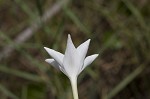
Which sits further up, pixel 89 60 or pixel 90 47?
pixel 90 47

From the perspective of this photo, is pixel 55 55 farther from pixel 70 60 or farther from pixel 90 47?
pixel 90 47

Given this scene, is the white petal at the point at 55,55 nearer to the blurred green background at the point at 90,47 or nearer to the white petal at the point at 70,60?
the white petal at the point at 70,60

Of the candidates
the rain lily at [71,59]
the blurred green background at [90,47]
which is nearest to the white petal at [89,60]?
the rain lily at [71,59]

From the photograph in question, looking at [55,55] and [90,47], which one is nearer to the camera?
[55,55]

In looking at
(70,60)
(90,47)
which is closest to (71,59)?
(70,60)

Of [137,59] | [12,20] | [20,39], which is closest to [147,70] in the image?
[137,59]

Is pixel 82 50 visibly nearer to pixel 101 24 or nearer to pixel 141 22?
pixel 141 22

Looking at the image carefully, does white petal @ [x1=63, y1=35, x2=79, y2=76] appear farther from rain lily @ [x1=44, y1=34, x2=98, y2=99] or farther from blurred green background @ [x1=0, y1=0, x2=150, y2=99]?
blurred green background @ [x1=0, y1=0, x2=150, y2=99]
